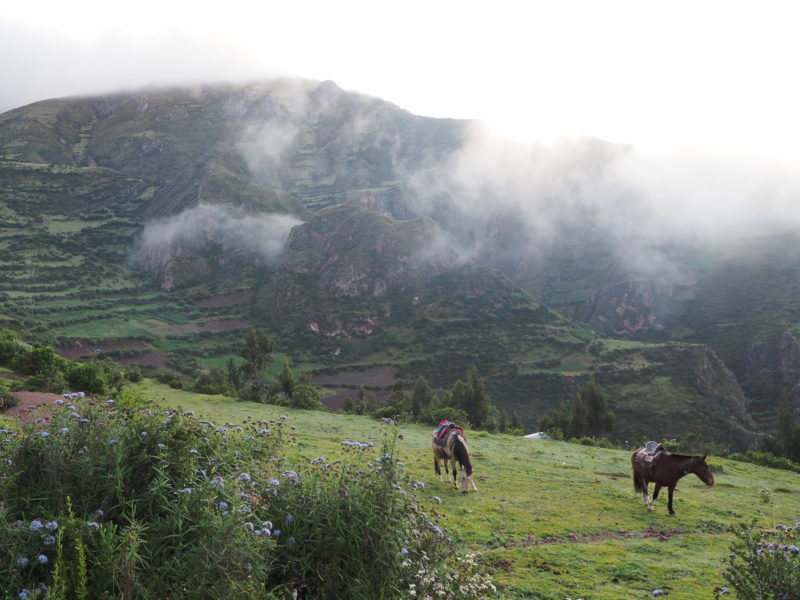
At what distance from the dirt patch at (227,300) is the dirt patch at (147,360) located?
60387 mm

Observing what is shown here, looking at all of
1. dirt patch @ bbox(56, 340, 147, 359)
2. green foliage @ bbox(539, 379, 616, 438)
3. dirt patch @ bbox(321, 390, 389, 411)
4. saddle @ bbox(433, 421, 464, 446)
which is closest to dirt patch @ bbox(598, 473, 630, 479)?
saddle @ bbox(433, 421, 464, 446)

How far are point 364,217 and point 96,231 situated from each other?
116425 millimetres

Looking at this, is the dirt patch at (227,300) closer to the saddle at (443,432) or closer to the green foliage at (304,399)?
the green foliage at (304,399)

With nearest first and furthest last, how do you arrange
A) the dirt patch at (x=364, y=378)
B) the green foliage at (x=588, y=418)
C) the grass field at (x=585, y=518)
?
the grass field at (x=585, y=518) → the green foliage at (x=588, y=418) → the dirt patch at (x=364, y=378)

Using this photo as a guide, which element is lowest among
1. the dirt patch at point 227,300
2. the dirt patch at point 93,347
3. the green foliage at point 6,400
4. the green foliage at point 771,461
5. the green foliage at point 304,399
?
the dirt patch at point 93,347

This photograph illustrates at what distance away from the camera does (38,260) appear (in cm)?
15525

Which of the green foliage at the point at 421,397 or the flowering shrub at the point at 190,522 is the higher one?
the flowering shrub at the point at 190,522

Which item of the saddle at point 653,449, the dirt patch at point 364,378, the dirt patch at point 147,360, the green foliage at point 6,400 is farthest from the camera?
the dirt patch at point 364,378

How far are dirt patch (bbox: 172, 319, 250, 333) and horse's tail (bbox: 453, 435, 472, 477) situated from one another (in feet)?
462

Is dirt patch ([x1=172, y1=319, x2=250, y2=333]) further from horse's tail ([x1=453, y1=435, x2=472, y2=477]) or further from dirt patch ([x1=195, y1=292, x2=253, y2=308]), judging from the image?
horse's tail ([x1=453, y1=435, x2=472, y2=477])

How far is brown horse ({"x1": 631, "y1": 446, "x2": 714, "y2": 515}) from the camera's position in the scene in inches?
534

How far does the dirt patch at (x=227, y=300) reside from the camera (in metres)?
173

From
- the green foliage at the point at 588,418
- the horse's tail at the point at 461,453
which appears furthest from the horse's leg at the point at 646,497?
the green foliage at the point at 588,418

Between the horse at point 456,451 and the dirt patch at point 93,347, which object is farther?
the dirt patch at point 93,347
